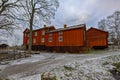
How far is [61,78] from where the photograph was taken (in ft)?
25.9

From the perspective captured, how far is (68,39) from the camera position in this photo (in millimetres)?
27109

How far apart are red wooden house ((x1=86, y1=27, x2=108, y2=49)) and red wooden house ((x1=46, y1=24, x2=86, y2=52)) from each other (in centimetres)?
460

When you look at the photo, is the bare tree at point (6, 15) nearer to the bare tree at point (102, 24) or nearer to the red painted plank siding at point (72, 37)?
the red painted plank siding at point (72, 37)

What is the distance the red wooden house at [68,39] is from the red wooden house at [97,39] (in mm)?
4600

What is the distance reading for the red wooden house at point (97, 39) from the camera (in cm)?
2970

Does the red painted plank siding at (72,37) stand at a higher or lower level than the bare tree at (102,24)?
lower

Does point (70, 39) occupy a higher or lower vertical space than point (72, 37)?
lower

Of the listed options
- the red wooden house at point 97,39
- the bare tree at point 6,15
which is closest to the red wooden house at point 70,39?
the red wooden house at point 97,39

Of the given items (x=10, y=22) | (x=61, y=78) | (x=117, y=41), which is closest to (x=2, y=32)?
(x=10, y=22)

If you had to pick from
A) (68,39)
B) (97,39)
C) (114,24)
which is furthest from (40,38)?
(114,24)

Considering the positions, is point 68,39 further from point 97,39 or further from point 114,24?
point 114,24

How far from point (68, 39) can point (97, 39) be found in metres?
7.32

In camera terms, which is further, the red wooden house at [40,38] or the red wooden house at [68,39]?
the red wooden house at [40,38]

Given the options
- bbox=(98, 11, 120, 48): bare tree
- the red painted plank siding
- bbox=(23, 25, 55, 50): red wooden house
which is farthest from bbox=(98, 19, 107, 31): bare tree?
the red painted plank siding
